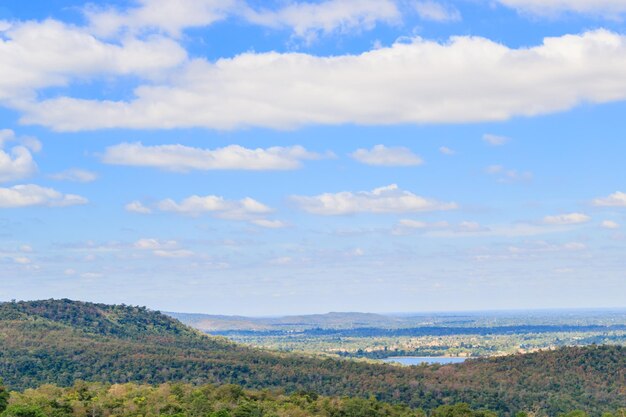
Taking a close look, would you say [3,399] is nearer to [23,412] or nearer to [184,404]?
[23,412]

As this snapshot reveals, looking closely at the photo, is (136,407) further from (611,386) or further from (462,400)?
(611,386)

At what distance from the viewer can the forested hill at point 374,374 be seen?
14450 centimetres

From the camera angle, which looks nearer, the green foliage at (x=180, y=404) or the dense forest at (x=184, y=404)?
the dense forest at (x=184, y=404)

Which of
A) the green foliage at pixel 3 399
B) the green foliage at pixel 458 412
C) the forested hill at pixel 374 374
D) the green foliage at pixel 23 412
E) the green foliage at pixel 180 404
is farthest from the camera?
the forested hill at pixel 374 374

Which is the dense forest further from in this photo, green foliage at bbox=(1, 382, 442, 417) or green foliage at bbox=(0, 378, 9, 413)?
green foliage at bbox=(0, 378, 9, 413)

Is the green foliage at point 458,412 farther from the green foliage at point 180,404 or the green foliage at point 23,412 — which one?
the green foliage at point 23,412

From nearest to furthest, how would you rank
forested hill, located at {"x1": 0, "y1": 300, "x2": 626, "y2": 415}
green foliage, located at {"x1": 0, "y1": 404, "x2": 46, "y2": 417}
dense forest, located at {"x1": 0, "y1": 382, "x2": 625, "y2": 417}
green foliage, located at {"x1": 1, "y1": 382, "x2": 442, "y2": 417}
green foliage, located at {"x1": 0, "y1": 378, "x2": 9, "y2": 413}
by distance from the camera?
green foliage, located at {"x1": 0, "y1": 404, "x2": 46, "y2": 417}, green foliage, located at {"x1": 0, "y1": 378, "x2": 9, "y2": 413}, dense forest, located at {"x1": 0, "y1": 382, "x2": 625, "y2": 417}, green foliage, located at {"x1": 1, "y1": 382, "x2": 442, "y2": 417}, forested hill, located at {"x1": 0, "y1": 300, "x2": 626, "y2": 415}

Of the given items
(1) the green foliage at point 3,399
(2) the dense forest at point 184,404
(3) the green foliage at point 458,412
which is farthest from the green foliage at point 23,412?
(3) the green foliage at point 458,412

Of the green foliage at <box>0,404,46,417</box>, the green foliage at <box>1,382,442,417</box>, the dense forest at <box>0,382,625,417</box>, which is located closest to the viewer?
the green foliage at <box>0,404,46,417</box>

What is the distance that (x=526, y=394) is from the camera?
146 metres

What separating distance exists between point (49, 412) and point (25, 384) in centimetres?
6228

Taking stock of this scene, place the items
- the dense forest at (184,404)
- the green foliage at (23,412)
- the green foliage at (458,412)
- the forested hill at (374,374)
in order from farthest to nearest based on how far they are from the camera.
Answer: the forested hill at (374,374), the green foliage at (458,412), the dense forest at (184,404), the green foliage at (23,412)

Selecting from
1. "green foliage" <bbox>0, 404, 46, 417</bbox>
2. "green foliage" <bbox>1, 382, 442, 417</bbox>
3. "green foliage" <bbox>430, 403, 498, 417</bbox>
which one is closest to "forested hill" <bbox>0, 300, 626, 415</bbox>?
"green foliage" <bbox>430, 403, 498, 417</bbox>

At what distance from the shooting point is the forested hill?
5689 inches
